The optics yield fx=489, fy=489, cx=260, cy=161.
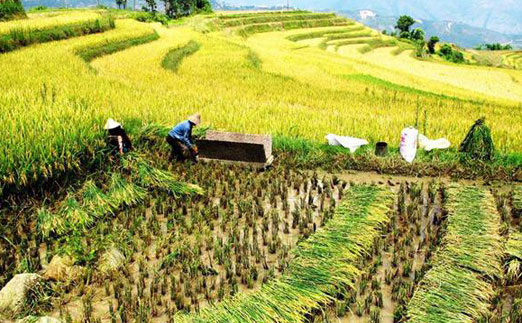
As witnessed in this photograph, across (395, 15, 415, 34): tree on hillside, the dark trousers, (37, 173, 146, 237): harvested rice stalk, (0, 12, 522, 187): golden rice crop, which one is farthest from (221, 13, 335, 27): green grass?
(37, 173, 146, 237): harvested rice stalk

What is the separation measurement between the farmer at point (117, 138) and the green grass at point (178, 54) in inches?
335

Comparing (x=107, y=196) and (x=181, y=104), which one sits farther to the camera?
(x=181, y=104)

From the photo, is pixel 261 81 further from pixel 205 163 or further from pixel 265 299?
pixel 265 299

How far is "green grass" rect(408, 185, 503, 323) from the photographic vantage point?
121 inches

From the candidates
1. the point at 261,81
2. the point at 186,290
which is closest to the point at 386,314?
the point at 186,290

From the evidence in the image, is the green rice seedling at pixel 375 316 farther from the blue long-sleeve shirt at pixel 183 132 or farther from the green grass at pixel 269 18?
the green grass at pixel 269 18

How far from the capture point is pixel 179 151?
596 cm

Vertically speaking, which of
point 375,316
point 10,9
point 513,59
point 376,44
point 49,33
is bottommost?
point 513,59

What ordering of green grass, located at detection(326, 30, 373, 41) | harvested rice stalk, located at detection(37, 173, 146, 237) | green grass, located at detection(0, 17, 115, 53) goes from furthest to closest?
green grass, located at detection(326, 30, 373, 41) < green grass, located at detection(0, 17, 115, 53) < harvested rice stalk, located at detection(37, 173, 146, 237)

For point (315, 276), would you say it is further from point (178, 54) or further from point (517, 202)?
point (178, 54)

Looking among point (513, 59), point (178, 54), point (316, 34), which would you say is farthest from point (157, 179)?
point (513, 59)

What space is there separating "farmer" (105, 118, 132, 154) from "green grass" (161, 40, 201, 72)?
851 centimetres

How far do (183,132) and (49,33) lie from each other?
13.2m

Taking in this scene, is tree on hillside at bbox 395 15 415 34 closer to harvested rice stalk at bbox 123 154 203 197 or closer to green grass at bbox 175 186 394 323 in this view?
harvested rice stalk at bbox 123 154 203 197
